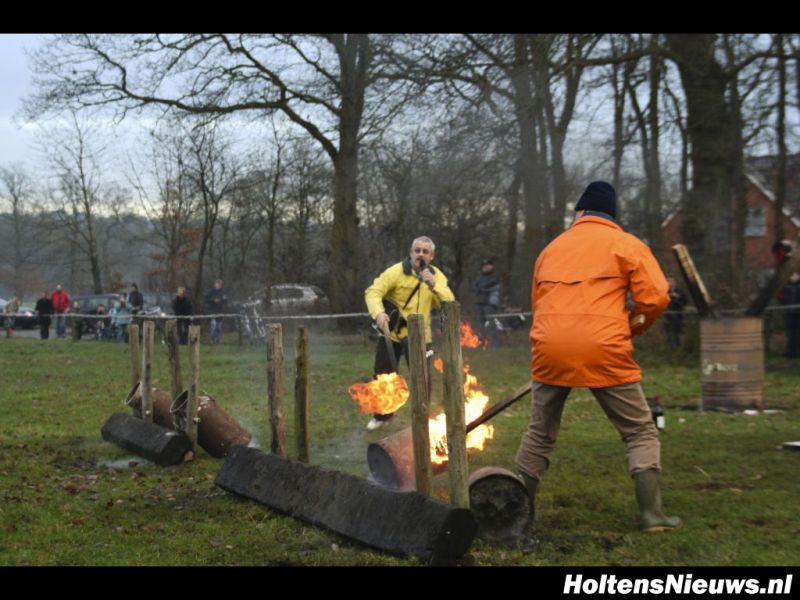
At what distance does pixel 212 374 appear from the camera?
16.3 meters

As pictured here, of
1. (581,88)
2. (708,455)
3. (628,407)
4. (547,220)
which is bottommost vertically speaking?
(708,455)

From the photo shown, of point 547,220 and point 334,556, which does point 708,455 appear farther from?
point 547,220

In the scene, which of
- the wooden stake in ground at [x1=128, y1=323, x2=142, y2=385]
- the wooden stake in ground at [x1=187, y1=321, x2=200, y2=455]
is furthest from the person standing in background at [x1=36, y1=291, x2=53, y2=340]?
the wooden stake in ground at [x1=187, y1=321, x2=200, y2=455]

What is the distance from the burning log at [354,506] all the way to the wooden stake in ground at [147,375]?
7.74ft

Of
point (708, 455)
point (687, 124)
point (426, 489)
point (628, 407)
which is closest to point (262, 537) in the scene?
point (426, 489)

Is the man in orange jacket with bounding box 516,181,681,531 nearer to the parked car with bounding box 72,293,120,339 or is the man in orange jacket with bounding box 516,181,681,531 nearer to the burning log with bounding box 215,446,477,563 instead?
the burning log with bounding box 215,446,477,563

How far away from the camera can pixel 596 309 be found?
18.2 feet

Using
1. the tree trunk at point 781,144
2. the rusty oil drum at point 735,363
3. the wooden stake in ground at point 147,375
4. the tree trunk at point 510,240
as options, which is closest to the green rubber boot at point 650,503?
the wooden stake in ground at point 147,375

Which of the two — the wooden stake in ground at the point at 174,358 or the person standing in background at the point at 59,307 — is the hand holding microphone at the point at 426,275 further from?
the person standing in background at the point at 59,307

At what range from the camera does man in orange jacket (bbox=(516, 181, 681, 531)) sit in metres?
5.55

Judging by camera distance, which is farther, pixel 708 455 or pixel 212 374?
pixel 212 374

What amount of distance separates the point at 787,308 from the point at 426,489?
492 inches

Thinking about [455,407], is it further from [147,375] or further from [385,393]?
[147,375]

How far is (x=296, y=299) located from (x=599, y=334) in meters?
20.9
